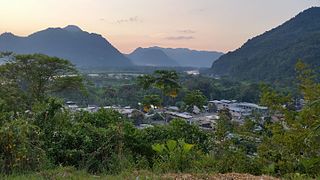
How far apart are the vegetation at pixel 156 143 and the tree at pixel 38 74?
13.7 metres

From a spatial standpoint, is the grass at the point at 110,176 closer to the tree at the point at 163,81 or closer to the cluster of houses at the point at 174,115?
the cluster of houses at the point at 174,115

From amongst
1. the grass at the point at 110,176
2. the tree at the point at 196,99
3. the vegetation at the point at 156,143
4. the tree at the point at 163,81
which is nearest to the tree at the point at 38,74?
the tree at the point at 163,81

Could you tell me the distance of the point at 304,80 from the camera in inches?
278

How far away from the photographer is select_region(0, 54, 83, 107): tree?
65.6ft

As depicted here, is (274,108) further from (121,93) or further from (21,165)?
(121,93)

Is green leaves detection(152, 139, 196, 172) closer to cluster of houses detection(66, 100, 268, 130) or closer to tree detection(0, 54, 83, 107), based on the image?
cluster of houses detection(66, 100, 268, 130)

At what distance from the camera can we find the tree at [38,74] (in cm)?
1998

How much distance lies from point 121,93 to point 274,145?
145 feet

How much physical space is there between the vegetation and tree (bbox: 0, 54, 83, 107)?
13655mm

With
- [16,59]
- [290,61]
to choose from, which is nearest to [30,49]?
[290,61]

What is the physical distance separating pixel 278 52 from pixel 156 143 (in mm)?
83735

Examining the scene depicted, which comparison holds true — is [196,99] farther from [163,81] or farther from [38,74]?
[38,74]

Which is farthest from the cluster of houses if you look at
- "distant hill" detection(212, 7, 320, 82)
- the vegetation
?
"distant hill" detection(212, 7, 320, 82)

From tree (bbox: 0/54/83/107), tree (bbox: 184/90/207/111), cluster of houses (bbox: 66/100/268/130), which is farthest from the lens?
tree (bbox: 184/90/207/111)
